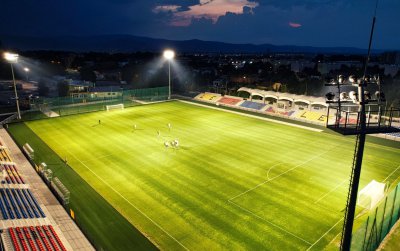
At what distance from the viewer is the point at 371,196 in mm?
18688

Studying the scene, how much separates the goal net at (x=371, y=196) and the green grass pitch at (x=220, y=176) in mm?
1380

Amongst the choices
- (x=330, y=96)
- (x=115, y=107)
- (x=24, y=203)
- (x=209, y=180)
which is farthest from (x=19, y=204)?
(x=115, y=107)

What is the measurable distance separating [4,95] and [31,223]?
6434 centimetres

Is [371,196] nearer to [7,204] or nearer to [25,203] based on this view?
[25,203]

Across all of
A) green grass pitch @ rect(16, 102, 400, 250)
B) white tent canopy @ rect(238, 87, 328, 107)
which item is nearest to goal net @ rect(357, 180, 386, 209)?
green grass pitch @ rect(16, 102, 400, 250)

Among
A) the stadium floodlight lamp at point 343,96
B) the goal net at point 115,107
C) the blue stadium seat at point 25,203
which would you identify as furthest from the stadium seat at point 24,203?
the goal net at point 115,107

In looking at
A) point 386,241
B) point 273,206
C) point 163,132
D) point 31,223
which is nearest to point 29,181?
point 31,223

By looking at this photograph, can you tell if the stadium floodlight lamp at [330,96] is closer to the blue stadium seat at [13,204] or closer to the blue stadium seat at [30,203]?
the blue stadium seat at [30,203]

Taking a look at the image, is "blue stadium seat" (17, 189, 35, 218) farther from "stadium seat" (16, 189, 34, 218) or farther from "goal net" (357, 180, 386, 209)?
"goal net" (357, 180, 386, 209)

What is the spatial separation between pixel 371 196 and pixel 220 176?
34.7 feet

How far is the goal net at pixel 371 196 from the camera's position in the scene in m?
18.6

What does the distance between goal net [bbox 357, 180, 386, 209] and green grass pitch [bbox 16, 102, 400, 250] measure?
1380mm

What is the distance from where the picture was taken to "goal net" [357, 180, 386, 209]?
1858 centimetres

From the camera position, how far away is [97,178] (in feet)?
73.8
